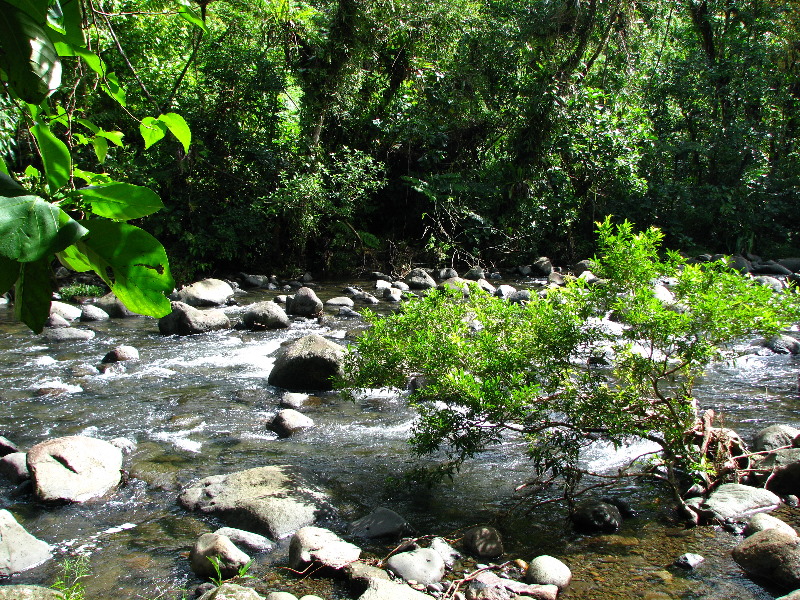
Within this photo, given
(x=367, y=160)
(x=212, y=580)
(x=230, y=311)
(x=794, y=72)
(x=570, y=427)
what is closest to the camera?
(x=212, y=580)

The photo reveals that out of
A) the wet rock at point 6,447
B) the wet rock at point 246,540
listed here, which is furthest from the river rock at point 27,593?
the wet rock at point 6,447

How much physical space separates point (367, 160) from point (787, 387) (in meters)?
10.3

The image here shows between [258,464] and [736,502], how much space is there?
3.55m

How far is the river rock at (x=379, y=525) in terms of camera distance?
14.1 ft

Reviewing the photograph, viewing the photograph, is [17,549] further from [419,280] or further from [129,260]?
[419,280]

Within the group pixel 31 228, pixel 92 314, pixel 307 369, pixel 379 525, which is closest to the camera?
pixel 31 228

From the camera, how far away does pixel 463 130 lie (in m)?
17.5

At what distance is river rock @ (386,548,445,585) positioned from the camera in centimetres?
378

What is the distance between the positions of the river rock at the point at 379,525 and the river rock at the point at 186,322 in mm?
6274

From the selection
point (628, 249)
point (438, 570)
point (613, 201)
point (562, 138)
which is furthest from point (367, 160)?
point (438, 570)

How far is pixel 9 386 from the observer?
723 cm

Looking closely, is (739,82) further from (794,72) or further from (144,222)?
(144,222)

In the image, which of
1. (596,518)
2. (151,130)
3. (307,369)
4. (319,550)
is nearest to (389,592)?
(319,550)

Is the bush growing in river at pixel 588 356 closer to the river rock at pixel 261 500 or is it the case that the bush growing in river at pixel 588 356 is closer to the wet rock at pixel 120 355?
the river rock at pixel 261 500
